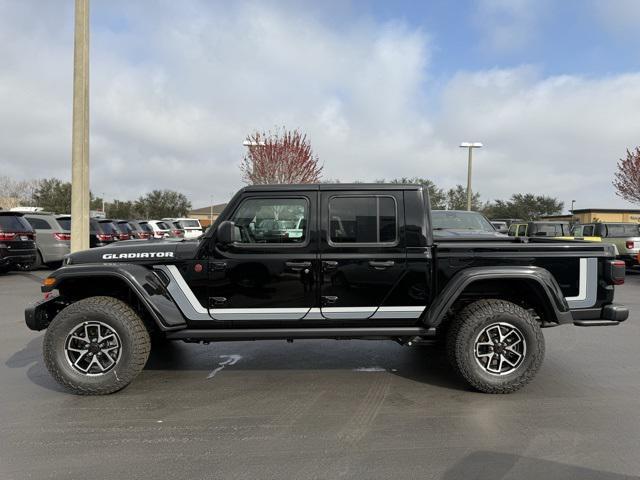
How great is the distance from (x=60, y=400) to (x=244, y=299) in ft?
6.05

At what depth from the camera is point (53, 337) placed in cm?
419

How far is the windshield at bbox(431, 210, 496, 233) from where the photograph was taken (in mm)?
10000

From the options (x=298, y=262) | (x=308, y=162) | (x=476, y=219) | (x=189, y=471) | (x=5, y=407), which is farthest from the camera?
(x=308, y=162)

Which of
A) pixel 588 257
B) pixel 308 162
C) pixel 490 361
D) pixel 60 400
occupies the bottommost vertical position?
pixel 60 400

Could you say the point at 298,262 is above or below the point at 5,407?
above

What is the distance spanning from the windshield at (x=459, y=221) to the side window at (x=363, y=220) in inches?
222

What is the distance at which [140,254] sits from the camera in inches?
171

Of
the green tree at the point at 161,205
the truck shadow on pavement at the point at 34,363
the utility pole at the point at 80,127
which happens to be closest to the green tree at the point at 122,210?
the green tree at the point at 161,205

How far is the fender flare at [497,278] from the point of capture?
13.8 feet

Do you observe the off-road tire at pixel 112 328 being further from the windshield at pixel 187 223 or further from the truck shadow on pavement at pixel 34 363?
the windshield at pixel 187 223

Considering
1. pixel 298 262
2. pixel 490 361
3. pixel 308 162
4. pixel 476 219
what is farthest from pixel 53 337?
pixel 308 162

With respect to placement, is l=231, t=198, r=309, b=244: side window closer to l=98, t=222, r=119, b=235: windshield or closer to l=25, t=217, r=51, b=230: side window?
l=25, t=217, r=51, b=230: side window

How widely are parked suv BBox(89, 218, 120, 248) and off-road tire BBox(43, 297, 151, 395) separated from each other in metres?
12.0

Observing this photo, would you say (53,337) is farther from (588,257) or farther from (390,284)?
(588,257)
